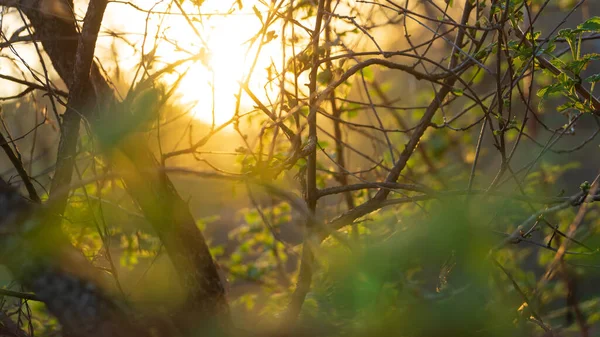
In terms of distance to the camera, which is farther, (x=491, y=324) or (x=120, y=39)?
(x=120, y=39)

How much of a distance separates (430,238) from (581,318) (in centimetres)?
151

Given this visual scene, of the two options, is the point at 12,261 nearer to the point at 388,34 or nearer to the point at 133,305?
the point at 133,305

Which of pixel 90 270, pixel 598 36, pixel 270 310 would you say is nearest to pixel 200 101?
pixel 90 270

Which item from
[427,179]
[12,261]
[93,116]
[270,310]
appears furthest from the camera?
[427,179]

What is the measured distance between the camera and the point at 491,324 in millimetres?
1890

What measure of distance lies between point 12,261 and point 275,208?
2254 millimetres

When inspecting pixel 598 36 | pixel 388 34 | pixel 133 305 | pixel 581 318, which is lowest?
pixel 581 318

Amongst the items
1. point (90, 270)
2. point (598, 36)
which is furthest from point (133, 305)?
point (598, 36)

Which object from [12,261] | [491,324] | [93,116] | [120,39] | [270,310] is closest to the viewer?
[12,261]

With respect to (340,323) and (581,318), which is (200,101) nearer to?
(340,323)

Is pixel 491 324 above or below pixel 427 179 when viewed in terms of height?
below

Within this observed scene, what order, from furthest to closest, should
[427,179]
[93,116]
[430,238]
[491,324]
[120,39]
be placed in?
1. [427,179]
2. [120,39]
3. [93,116]
4. [491,324]
5. [430,238]

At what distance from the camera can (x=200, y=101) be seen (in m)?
1.97

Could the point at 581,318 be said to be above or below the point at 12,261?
below
